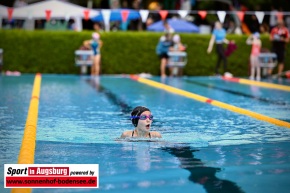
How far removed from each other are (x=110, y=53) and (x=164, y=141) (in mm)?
17181

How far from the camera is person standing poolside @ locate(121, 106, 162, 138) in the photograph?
9234 millimetres

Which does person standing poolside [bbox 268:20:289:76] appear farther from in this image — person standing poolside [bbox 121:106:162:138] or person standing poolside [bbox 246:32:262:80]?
person standing poolside [bbox 121:106:162:138]

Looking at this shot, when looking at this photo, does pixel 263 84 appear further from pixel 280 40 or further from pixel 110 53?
pixel 110 53

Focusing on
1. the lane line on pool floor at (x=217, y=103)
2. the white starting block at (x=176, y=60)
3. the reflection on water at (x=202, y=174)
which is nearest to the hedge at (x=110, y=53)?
the white starting block at (x=176, y=60)

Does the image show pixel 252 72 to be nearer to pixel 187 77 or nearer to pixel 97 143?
pixel 187 77

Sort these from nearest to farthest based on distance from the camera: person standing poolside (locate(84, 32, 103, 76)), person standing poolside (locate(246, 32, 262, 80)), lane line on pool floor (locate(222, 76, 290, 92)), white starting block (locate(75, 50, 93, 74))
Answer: lane line on pool floor (locate(222, 76, 290, 92)) → person standing poolside (locate(246, 32, 262, 80)) → person standing poolside (locate(84, 32, 103, 76)) → white starting block (locate(75, 50, 93, 74))

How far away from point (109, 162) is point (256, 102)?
8.07 metres

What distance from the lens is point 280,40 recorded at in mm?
25625

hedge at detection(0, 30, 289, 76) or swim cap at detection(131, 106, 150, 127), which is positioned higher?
swim cap at detection(131, 106, 150, 127)

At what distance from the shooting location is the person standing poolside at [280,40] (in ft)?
83.1

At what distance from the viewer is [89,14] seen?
26.5m

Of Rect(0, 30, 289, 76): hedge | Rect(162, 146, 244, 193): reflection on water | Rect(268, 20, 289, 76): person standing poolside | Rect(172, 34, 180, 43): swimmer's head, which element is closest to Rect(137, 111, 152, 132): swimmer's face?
Rect(162, 146, 244, 193): reflection on water

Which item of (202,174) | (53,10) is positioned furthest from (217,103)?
(53,10)
